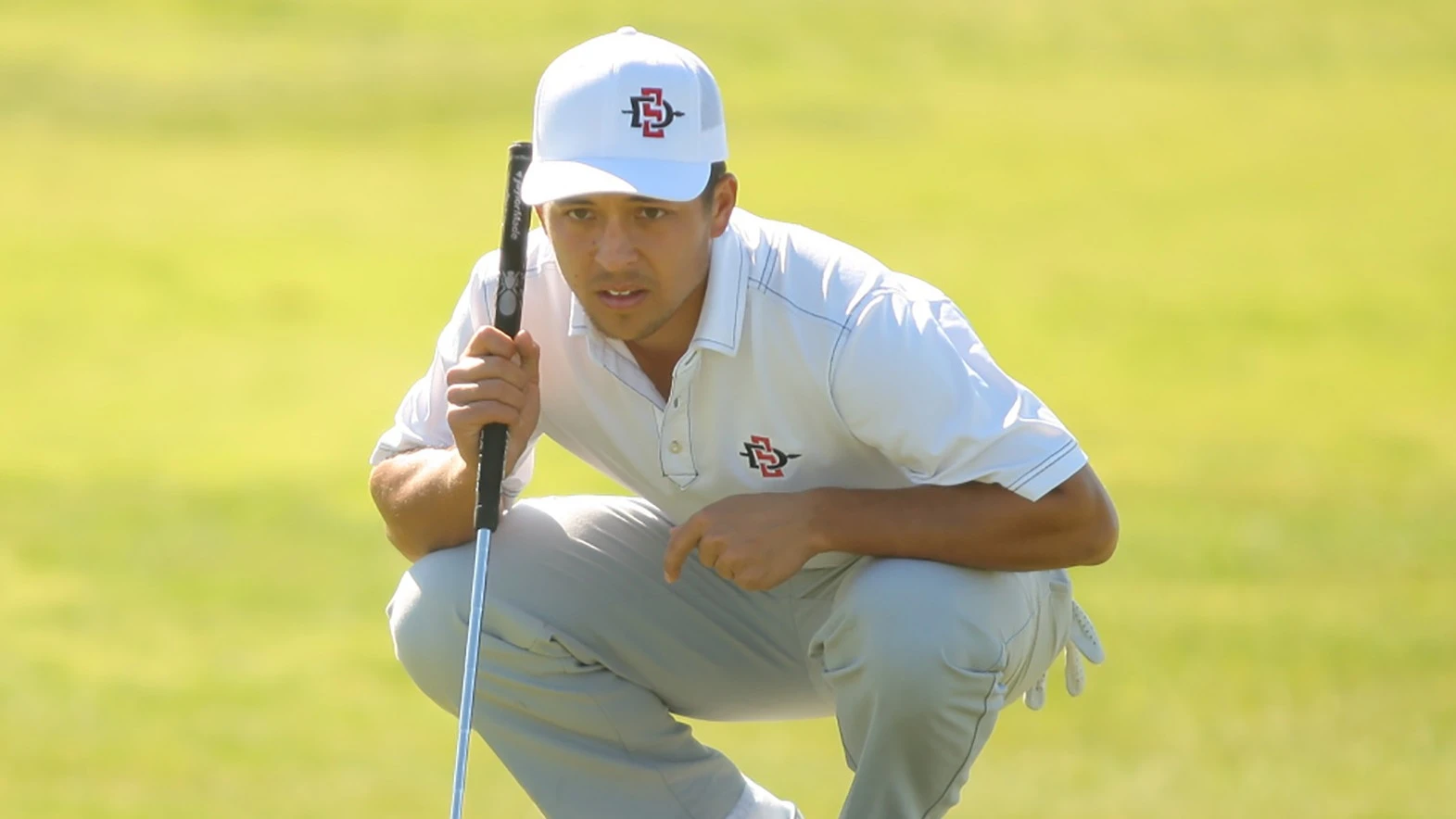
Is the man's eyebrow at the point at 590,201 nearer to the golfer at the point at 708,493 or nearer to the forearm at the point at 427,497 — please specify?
the golfer at the point at 708,493

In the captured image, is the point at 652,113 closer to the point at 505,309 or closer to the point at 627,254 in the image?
the point at 627,254

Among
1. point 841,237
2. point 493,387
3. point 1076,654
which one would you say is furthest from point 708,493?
point 841,237

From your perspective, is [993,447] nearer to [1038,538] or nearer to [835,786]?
[1038,538]

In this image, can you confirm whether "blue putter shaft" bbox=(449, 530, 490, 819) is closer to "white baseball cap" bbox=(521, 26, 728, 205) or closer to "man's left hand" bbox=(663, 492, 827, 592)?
"man's left hand" bbox=(663, 492, 827, 592)

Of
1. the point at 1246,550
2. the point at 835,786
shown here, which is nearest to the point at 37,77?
the point at 1246,550

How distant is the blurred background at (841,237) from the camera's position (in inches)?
166

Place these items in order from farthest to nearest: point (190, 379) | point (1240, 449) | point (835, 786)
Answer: point (190, 379) → point (1240, 449) → point (835, 786)

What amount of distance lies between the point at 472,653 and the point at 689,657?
0.34 metres

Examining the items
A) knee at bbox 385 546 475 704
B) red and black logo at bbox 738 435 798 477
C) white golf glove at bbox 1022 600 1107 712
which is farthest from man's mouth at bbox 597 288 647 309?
white golf glove at bbox 1022 600 1107 712

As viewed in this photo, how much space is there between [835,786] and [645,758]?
→ 103 centimetres

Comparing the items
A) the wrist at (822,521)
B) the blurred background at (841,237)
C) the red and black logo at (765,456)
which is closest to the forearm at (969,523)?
the wrist at (822,521)

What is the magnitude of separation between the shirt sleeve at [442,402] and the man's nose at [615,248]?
204 mm

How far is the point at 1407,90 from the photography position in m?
12.7

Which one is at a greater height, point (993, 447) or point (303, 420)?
Answer: point (993, 447)
